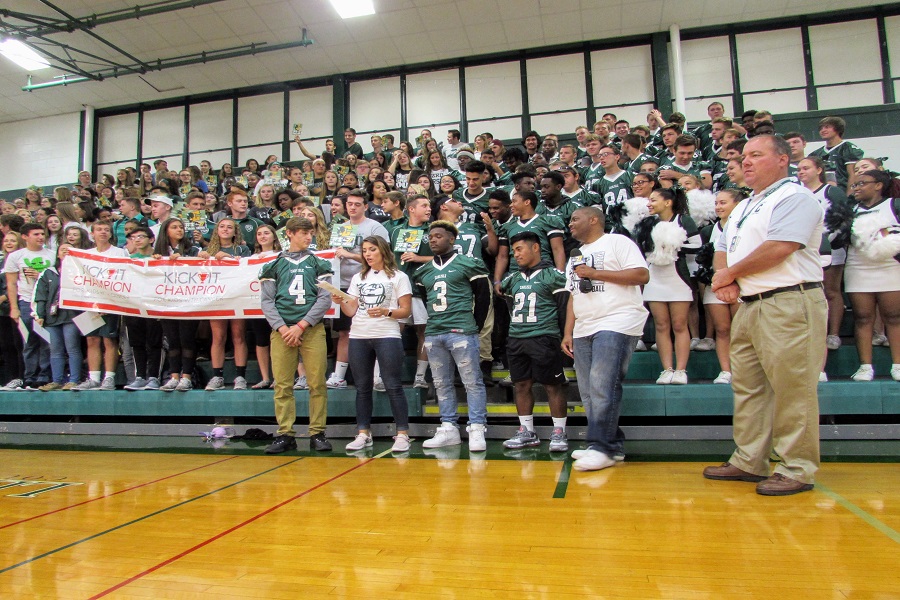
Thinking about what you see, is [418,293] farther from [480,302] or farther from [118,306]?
[118,306]

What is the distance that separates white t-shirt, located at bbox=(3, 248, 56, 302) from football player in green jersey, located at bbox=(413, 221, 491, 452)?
4458mm

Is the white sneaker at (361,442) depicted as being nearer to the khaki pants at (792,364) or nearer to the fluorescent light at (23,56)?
the khaki pants at (792,364)

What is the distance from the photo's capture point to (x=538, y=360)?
4.19 meters

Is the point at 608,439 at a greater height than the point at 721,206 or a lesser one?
lesser

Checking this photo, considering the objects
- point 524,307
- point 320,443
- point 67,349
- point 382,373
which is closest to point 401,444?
point 382,373

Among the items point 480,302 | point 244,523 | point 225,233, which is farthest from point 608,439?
point 225,233

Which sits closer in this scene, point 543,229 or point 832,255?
point 832,255

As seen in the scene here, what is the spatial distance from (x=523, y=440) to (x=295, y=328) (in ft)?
6.32

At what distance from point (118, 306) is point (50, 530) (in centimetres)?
354

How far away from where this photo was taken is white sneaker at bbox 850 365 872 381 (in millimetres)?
4266

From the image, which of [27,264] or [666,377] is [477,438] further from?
[27,264]

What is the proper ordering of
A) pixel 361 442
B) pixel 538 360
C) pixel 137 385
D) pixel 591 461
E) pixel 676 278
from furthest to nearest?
1. pixel 137 385
2. pixel 676 278
3. pixel 361 442
4. pixel 538 360
5. pixel 591 461

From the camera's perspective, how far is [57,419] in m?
6.23

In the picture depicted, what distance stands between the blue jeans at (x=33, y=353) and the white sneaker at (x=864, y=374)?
7507 mm
